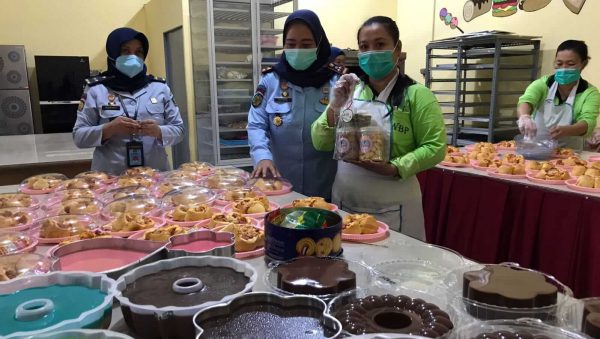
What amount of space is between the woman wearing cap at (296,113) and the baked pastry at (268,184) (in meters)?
0.16

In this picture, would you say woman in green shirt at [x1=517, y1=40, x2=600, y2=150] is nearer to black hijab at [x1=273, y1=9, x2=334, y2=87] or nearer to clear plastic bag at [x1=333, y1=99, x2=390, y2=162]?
black hijab at [x1=273, y1=9, x2=334, y2=87]

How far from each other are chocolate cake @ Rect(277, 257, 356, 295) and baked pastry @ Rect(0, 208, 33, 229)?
112 centimetres

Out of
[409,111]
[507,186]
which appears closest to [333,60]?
[409,111]

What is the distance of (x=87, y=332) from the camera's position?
2.48 feet

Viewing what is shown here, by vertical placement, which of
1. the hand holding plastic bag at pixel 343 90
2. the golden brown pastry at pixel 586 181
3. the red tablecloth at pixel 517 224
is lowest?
the red tablecloth at pixel 517 224

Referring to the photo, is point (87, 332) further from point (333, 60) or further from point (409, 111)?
point (333, 60)

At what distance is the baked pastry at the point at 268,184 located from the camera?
2096 mm

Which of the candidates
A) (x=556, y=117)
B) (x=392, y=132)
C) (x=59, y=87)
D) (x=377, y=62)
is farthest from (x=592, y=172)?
(x=59, y=87)

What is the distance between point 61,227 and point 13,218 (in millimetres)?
287

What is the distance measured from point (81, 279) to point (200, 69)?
4.65 m

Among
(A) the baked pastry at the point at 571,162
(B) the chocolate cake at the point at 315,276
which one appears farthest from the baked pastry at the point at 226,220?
(A) the baked pastry at the point at 571,162

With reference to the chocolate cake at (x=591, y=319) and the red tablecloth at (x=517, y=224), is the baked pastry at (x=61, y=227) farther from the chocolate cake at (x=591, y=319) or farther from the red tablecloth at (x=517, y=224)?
the red tablecloth at (x=517, y=224)

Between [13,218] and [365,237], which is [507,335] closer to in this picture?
[365,237]

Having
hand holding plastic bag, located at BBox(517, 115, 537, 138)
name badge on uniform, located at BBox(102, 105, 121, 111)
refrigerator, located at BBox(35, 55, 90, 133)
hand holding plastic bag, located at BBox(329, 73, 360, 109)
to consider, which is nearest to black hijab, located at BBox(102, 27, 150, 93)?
name badge on uniform, located at BBox(102, 105, 121, 111)
